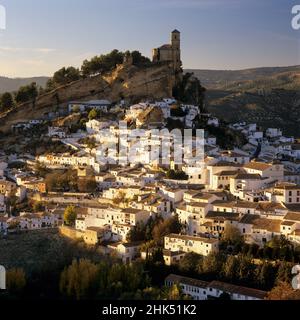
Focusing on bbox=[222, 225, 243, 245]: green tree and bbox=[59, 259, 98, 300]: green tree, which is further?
bbox=[222, 225, 243, 245]: green tree

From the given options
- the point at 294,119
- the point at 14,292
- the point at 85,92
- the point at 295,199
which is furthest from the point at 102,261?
the point at 294,119

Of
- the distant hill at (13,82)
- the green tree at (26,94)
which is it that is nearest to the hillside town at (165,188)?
the green tree at (26,94)

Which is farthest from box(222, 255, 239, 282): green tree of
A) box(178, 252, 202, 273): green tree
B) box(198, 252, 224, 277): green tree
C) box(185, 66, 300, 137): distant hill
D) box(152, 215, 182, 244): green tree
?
box(185, 66, 300, 137): distant hill

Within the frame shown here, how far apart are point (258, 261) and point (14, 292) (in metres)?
3.44

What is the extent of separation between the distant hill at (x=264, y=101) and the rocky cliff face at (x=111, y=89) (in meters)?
5.88

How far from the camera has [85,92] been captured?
20172 millimetres

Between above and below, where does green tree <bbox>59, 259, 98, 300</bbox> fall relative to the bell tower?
below

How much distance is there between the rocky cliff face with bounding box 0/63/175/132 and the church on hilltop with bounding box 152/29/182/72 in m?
0.28

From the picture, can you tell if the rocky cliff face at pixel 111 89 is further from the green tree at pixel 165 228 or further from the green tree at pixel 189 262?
the green tree at pixel 189 262

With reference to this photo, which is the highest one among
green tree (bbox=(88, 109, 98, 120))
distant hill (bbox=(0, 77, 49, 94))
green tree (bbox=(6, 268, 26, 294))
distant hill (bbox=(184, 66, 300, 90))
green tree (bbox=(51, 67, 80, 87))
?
distant hill (bbox=(184, 66, 300, 90))

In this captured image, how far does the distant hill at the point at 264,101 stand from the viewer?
2780cm

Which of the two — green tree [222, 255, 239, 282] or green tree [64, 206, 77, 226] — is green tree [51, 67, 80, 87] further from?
green tree [222, 255, 239, 282]

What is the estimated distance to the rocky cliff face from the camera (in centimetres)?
1884
